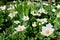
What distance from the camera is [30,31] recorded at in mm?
1883

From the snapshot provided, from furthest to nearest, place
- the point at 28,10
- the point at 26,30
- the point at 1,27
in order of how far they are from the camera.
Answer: the point at 28,10, the point at 1,27, the point at 26,30

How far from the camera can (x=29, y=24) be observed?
78.2 inches

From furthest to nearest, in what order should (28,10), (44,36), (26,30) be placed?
1. (28,10)
2. (26,30)
3. (44,36)

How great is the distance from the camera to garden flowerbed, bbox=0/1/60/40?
177 cm

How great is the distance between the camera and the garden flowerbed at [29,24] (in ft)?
5.82

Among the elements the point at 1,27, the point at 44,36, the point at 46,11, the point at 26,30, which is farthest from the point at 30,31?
the point at 46,11

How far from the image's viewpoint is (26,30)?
1.88 metres

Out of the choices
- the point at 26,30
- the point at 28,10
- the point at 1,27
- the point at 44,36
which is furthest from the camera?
the point at 28,10

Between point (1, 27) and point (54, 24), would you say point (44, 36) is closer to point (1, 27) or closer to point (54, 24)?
point (54, 24)

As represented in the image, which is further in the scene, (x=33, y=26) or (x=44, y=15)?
(x=44, y=15)

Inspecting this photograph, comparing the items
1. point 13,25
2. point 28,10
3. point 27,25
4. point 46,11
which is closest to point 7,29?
point 13,25

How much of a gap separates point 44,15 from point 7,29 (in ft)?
1.51

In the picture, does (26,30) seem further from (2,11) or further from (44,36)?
(2,11)

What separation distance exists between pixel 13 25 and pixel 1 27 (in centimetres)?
17
